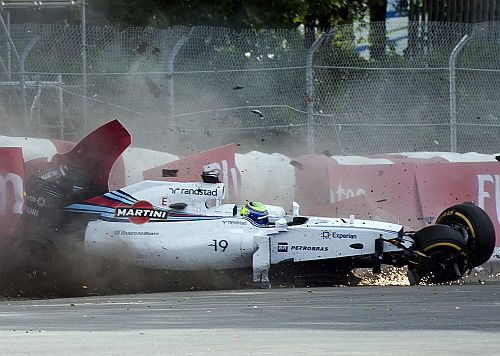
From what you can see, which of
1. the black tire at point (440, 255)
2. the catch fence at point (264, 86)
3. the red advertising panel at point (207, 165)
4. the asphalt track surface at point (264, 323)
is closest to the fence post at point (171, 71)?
the catch fence at point (264, 86)

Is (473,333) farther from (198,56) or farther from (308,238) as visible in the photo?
(198,56)

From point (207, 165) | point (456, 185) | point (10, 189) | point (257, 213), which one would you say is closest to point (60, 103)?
point (207, 165)

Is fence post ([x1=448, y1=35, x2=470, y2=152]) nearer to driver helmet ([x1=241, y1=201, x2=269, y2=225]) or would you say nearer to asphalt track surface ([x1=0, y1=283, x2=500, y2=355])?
driver helmet ([x1=241, y1=201, x2=269, y2=225])

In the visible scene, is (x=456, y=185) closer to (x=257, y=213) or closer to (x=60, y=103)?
(x=257, y=213)

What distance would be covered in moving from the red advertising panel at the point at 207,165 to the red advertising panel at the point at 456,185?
2.24 metres

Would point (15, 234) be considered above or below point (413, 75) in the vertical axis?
below

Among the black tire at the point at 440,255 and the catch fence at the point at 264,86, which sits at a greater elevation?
the catch fence at the point at 264,86

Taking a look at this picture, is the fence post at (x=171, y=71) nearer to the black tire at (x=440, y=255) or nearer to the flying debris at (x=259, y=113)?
the flying debris at (x=259, y=113)

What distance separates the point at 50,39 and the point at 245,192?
10.4 feet

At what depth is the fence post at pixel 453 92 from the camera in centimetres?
1566

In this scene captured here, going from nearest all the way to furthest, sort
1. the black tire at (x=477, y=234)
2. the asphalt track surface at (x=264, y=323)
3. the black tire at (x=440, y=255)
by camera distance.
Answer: the asphalt track surface at (x=264, y=323), the black tire at (x=440, y=255), the black tire at (x=477, y=234)

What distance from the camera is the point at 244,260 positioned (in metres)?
12.2

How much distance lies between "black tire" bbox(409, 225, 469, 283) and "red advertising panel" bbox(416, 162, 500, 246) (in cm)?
197

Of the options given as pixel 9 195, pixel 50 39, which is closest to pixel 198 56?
pixel 50 39
